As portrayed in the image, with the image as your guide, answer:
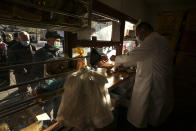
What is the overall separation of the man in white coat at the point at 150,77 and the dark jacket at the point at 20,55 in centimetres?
105

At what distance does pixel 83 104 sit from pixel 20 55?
60 centimetres

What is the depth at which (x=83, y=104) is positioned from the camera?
2.55 feet

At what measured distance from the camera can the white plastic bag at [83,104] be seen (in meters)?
0.76

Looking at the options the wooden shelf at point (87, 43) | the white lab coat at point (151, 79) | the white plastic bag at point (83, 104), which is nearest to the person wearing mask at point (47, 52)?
the wooden shelf at point (87, 43)

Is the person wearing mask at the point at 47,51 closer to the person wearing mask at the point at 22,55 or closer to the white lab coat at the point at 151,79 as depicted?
the person wearing mask at the point at 22,55

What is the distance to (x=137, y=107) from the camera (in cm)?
151

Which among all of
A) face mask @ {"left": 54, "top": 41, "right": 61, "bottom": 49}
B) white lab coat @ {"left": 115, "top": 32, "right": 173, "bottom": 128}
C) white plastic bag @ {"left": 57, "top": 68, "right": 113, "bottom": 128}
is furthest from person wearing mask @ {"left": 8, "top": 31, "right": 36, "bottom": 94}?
white lab coat @ {"left": 115, "top": 32, "right": 173, "bottom": 128}

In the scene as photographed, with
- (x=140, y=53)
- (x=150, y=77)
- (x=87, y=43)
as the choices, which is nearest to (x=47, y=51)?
(x=87, y=43)

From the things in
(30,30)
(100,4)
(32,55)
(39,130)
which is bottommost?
(39,130)

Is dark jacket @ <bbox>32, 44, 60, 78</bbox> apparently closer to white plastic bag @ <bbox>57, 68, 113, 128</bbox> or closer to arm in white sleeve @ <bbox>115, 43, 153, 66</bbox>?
white plastic bag @ <bbox>57, 68, 113, 128</bbox>

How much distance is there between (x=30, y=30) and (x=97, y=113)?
2.64 feet

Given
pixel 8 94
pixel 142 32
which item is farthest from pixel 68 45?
pixel 142 32

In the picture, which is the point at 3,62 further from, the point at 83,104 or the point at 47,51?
the point at 83,104

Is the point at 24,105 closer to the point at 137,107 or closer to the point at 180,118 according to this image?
the point at 137,107
